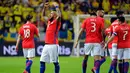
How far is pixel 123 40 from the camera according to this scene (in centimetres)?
1680

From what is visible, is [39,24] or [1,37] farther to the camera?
[39,24]

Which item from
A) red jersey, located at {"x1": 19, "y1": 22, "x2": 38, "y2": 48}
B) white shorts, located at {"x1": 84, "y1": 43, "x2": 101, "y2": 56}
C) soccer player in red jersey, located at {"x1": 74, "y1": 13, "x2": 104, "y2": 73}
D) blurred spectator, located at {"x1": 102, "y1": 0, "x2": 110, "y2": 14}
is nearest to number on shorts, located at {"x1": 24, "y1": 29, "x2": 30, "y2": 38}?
red jersey, located at {"x1": 19, "y1": 22, "x2": 38, "y2": 48}

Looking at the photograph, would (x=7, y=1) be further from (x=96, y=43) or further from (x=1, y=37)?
(x=96, y=43)

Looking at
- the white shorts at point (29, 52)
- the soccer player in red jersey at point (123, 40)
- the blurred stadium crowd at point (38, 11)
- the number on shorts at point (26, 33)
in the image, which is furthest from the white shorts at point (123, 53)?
the blurred stadium crowd at point (38, 11)

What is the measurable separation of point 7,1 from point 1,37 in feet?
13.4

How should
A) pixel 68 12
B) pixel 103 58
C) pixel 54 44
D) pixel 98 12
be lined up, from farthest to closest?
1. pixel 68 12
2. pixel 103 58
3. pixel 98 12
4. pixel 54 44

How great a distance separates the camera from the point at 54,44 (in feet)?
54.4

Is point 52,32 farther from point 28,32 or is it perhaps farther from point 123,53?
point 123,53

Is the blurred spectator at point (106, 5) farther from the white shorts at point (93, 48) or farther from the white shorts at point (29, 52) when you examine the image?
the white shorts at point (93, 48)

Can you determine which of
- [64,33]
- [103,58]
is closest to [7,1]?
[64,33]

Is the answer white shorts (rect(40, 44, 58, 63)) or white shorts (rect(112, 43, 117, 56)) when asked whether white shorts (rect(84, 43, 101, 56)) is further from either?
white shorts (rect(40, 44, 58, 63))

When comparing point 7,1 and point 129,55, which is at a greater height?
point 7,1

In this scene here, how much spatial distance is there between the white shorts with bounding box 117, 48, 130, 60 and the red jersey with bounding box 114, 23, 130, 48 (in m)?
0.13

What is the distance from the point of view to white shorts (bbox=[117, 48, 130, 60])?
55.0 feet
